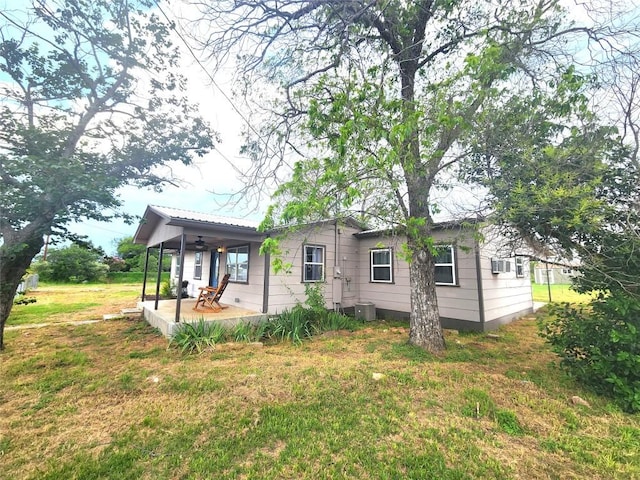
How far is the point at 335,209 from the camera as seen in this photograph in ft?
14.3

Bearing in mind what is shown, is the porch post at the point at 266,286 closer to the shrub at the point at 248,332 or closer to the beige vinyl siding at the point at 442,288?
the shrub at the point at 248,332

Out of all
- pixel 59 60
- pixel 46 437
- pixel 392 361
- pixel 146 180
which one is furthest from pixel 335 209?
pixel 59 60

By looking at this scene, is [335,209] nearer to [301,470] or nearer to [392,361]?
[392,361]

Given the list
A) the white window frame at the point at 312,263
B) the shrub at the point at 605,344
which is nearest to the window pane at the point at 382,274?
the white window frame at the point at 312,263

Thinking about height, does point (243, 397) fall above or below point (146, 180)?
below

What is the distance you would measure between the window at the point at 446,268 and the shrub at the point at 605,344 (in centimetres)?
357

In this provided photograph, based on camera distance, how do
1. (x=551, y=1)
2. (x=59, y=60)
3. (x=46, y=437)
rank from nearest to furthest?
(x=46, y=437)
(x=551, y=1)
(x=59, y=60)

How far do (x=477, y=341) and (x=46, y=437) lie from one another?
685 cm

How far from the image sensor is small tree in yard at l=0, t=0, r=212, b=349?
4.43 metres

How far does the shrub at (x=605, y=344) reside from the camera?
117 inches

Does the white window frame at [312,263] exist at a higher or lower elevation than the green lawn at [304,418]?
higher

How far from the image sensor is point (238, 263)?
870cm

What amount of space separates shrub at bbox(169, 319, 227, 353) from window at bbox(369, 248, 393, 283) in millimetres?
4986

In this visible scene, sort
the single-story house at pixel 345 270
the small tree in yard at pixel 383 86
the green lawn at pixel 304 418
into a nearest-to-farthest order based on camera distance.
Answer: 1. the green lawn at pixel 304 418
2. the small tree in yard at pixel 383 86
3. the single-story house at pixel 345 270
